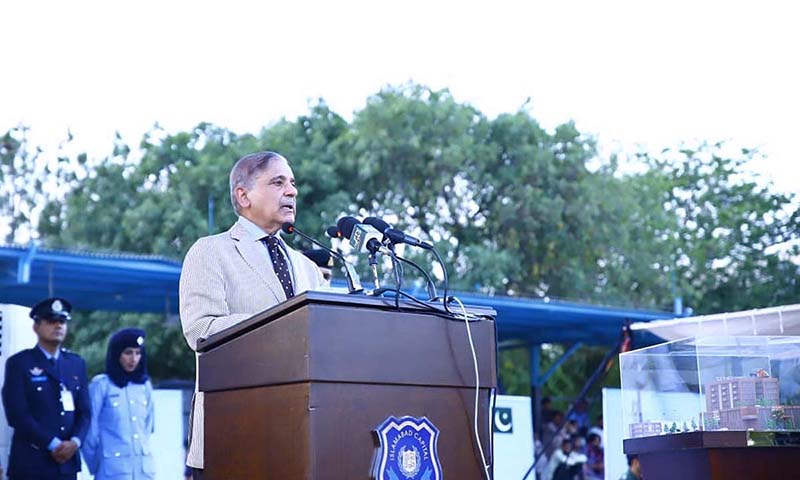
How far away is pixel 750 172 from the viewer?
84.9 ft

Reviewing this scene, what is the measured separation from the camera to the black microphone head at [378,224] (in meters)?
3.18

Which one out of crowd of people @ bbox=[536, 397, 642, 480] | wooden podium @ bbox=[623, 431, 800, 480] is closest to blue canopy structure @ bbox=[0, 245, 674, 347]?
crowd of people @ bbox=[536, 397, 642, 480]

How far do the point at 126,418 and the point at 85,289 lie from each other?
680 cm

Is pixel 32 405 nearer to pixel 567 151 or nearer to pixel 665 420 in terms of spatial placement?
pixel 665 420

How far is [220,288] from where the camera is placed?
3297 millimetres

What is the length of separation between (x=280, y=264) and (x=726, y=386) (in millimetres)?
1991

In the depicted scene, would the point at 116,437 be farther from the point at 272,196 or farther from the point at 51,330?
the point at 272,196

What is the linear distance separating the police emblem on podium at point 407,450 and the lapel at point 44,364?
4430 mm

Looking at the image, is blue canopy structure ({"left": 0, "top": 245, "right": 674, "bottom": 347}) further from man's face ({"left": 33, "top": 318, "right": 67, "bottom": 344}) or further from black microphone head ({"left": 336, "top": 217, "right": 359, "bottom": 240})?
black microphone head ({"left": 336, "top": 217, "right": 359, "bottom": 240})

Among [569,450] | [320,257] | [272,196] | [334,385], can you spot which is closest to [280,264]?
[272,196]

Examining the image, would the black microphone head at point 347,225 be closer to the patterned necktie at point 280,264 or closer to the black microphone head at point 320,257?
the patterned necktie at point 280,264

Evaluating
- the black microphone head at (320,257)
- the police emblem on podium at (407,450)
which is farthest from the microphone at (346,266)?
the black microphone head at (320,257)

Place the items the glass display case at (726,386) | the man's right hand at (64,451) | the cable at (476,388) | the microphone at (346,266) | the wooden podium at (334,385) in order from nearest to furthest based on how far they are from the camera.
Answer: the wooden podium at (334,385) < the cable at (476,388) < the microphone at (346,266) < the glass display case at (726,386) < the man's right hand at (64,451)

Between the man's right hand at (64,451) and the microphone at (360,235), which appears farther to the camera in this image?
the man's right hand at (64,451)
